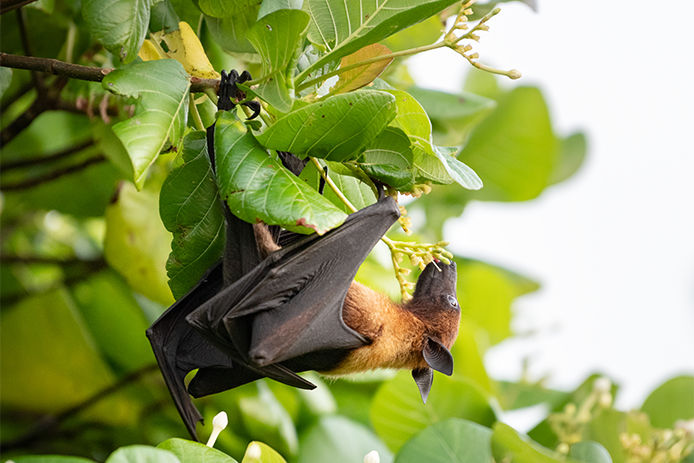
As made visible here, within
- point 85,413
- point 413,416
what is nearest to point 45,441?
point 85,413

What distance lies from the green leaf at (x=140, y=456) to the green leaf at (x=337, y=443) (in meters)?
1.49

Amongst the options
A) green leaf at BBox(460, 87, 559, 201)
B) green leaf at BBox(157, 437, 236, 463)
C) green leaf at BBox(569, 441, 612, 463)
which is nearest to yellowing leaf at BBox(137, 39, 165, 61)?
green leaf at BBox(157, 437, 236, 463)

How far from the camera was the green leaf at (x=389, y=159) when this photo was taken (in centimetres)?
154

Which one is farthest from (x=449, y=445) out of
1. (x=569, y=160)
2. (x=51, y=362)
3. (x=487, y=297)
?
(x=569, y=160)

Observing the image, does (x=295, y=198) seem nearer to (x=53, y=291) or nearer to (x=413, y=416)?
(x=413, y=416)

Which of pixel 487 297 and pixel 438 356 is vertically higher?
pixel 438 356

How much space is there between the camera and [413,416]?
2.69 m

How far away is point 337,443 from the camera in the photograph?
2.93m

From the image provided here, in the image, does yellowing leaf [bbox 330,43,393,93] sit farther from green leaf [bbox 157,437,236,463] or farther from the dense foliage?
green leaf [bbox 157,437,236,463]

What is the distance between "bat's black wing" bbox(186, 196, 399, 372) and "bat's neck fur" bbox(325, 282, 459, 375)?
0.23 meters

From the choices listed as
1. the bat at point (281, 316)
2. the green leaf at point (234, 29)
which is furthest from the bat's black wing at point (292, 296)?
the green leaf at point (234, 29)

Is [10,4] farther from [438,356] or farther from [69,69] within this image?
A: [438,356]

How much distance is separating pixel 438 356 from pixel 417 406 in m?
0.63

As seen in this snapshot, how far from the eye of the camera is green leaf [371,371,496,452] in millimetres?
2680
